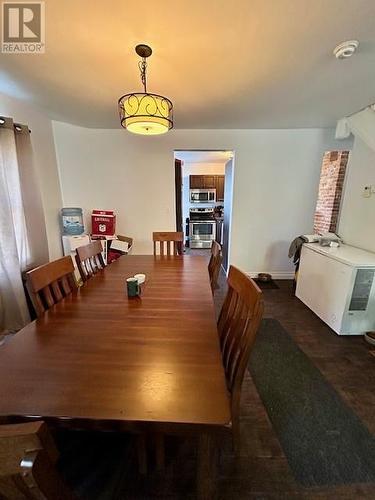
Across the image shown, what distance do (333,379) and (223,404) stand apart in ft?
5.19

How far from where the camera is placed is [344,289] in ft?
7.07

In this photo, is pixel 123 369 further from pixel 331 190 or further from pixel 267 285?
pixel 331 190

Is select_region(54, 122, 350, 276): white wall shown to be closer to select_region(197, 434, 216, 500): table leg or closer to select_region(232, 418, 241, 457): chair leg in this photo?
select_region(232, 418, 241, 457): chair leg

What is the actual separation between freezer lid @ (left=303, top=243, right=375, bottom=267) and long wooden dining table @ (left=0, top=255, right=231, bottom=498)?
168cm

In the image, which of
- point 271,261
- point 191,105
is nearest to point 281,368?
point 271,261

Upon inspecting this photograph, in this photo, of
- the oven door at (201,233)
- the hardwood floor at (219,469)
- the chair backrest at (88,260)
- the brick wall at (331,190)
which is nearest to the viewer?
the hardwood floor at (219,469)

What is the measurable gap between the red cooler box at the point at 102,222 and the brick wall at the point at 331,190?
12.0 feet

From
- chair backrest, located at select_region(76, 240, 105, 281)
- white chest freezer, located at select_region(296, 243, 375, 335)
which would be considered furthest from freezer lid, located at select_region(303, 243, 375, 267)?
chair backrest, located at select_region(76, 240, 105, 281)

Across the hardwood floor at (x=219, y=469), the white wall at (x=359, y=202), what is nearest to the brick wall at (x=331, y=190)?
the white wall at (x=359, y=202)

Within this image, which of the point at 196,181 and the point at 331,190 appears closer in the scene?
the point at 331,190

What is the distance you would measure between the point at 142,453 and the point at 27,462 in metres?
0.91

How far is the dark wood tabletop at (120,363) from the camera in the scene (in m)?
0.65

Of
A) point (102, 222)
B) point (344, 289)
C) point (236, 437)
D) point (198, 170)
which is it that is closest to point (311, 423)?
point (236, 437)

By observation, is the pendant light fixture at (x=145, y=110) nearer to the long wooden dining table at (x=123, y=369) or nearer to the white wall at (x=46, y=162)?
the long wooden dining table at (x=123, y=369)
